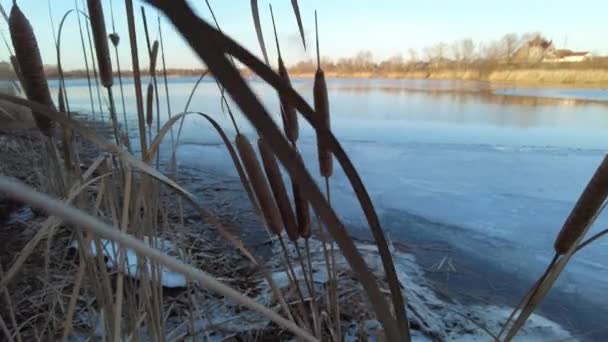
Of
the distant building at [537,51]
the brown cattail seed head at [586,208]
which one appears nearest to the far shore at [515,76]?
the distant building at [537,51]

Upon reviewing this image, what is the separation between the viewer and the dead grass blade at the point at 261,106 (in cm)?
15

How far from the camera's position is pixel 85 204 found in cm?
64

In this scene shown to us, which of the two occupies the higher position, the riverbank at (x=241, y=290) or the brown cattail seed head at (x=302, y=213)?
the brown cattail seed head at (x=302, y=213)

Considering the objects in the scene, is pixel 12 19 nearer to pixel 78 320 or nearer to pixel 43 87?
pixel 43 87

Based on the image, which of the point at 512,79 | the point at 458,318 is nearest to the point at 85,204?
the point at 458,318

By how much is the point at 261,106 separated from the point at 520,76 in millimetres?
14630

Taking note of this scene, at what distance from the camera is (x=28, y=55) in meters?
0.44

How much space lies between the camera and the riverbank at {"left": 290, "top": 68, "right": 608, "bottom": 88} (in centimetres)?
1061

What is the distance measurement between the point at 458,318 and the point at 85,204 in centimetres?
100

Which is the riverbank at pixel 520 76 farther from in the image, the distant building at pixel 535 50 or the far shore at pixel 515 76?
the distant building at pixel 535 50

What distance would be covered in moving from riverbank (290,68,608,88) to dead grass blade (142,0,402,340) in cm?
1158

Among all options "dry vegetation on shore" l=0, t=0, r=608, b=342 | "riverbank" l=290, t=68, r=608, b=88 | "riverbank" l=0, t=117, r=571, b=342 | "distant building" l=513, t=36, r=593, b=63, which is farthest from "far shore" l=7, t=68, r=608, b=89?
"dry vegetation on shore" l=0, t=0, r=608, b=342

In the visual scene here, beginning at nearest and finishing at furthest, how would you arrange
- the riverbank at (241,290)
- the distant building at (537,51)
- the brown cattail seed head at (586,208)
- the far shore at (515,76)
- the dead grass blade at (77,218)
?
→ the dead grass blade at (77,218) < the brown cattail seed head at (586,208) < the riverbank at (241,290) < the far shore at (515,76) < the distant building at (537,51)

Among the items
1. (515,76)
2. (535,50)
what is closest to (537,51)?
(535,50)
